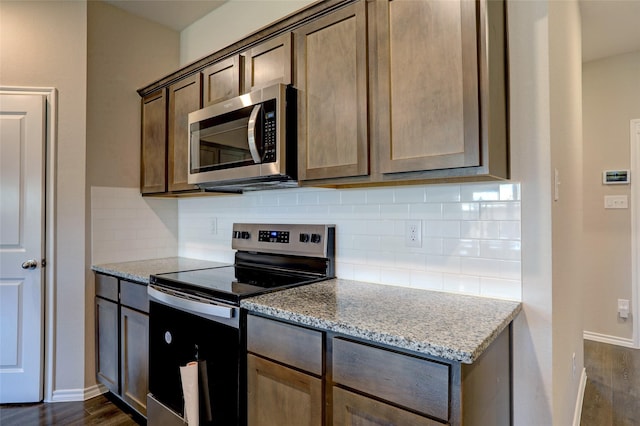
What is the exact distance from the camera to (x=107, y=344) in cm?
242

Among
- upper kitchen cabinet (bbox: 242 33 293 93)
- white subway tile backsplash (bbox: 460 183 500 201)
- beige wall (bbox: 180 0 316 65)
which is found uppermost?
beige wall (bbox: 180 0 316 65)

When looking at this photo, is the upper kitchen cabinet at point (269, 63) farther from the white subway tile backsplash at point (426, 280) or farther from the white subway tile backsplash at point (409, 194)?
the white subway tile backsplash at point (426, 280)

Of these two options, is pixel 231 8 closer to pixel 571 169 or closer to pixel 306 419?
pixel 571 169

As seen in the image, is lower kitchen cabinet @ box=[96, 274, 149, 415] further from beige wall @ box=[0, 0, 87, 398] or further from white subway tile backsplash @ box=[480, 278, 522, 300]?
white subway tile backsplash @ box=[480, 278, 522, 300]

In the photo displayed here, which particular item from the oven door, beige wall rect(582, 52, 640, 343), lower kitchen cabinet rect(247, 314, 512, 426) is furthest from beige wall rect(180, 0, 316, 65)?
beige wall rect(582, 52, 640, 343)

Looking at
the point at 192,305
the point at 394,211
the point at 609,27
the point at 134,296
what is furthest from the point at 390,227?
the point at 609,27

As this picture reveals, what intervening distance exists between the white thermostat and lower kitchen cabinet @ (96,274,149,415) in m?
3.98

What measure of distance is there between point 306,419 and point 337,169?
3.13 ft

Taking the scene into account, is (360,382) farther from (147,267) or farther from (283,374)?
(147,267)

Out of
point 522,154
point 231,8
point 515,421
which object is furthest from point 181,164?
point 515,421

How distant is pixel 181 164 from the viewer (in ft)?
7.95

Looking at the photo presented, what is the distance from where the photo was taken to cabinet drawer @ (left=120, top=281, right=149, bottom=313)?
6.93 ft

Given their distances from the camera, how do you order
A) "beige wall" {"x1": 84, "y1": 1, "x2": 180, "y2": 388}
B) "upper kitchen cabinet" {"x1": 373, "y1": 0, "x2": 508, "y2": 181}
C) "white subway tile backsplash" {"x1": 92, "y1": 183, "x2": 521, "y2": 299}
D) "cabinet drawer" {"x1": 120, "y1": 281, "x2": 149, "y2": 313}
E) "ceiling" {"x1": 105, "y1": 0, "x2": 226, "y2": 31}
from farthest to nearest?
"ceiling" {"x1": 105, "y1": 0, "x2": 226, "y2": 31}, "beige wall" {"x1": 84, "y1": 1, "x2": 180, "y2": 388}, "cabinet drawer" {"x1": 120, "y1": 281, "x2": 149, "y2": 313}, "white subway tile backsplash" {"x1": 92, "y1": 183, "x2": 521, "y2": 299}, "upper kitchen cabinet" {"x1": 373, "y1": 0, "x2": 508, "y2": 181}

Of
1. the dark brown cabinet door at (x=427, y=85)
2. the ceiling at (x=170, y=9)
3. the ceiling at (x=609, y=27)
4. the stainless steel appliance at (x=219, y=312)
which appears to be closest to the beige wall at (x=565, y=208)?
the dark brown cabinet door at (x=427, y=85)
